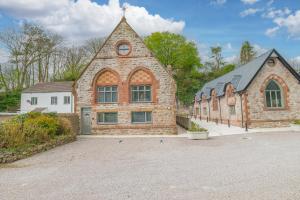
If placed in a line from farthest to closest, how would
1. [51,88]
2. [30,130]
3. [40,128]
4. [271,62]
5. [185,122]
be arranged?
[51,88] < [185,122] < [271,62] < [40,128] < [30,130]

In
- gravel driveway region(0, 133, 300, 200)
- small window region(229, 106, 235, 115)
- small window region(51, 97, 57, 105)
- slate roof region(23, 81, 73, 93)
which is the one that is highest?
slate roof region(23, 81, 73, 93)

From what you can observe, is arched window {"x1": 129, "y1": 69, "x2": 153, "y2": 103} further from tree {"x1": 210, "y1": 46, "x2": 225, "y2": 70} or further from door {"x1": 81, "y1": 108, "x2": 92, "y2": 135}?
tree {"x1": 210, "y1": 46, "x2": 225, "y2": 70}

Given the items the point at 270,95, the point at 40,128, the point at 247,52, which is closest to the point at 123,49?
the point at 40,128

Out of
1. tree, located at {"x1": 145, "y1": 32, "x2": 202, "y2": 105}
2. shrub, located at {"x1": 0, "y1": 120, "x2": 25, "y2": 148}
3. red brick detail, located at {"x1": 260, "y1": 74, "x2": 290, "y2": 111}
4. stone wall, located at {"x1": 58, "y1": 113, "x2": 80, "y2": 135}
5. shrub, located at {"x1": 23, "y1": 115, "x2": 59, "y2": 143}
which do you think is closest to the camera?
shrub, located at {"x1": 0, "y1": 120, "x2": 25, "y2": 148}

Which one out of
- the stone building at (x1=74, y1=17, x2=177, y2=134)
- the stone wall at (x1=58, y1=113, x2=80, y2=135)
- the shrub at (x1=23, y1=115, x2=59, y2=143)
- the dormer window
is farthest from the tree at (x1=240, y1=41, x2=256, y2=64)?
the shrub at (x1=23, y1=115, x2=59, y2=143)

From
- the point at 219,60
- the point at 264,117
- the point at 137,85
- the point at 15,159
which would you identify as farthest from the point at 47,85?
the point at 219,60

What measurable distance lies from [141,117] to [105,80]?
4.76 metres

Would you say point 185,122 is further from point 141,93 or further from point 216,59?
point 216,59

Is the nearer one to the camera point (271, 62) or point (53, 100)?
point (271, 62)

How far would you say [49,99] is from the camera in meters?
37.6

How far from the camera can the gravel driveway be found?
5465 mm

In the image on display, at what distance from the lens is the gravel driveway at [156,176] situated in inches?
215

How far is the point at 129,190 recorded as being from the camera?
18.9 ft

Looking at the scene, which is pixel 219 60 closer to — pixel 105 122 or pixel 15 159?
pixel 105 122
